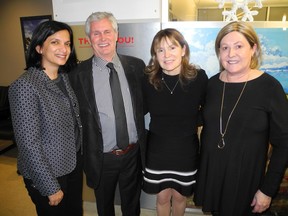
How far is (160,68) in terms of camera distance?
1.61 meters

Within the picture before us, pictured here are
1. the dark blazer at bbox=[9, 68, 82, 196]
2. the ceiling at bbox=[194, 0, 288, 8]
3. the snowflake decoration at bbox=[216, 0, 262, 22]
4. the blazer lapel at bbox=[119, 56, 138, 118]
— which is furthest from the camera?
the ceiling at bbox=[194, 0, 288, 8]

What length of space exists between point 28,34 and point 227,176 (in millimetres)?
4472

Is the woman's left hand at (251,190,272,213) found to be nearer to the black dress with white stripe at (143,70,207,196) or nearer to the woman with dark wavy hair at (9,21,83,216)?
the black dress with white stripe at (143,70,207,196)

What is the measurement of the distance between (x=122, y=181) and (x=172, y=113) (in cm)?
69

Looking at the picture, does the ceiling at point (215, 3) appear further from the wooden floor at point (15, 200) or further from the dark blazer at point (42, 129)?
the dark blazer at point (42, 129)

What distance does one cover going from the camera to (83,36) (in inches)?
82.7

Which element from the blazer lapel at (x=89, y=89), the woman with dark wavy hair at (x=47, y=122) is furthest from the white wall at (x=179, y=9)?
the woman with dark wavy hair at (x=47, y=122)

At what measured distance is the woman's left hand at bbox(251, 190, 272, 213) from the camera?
4.33 ft

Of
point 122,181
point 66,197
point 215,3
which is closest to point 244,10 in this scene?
point 122,181

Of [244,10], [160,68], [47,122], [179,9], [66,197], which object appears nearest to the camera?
[47,122]

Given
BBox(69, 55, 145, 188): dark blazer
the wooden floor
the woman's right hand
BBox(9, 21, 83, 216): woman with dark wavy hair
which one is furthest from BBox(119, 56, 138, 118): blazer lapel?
the wooden floor

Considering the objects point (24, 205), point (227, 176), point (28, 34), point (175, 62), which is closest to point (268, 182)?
point (227, 176)

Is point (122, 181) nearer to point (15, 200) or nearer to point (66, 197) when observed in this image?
point (66, 197)

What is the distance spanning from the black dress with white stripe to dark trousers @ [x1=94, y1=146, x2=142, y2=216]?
19 cm
